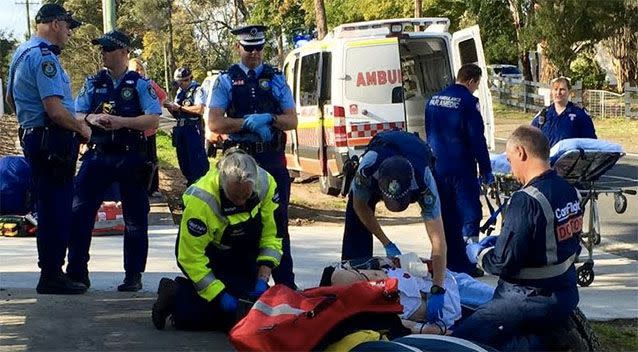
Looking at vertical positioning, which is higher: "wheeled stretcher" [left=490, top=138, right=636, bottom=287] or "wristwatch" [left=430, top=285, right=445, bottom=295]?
"wheeled stretcher" [left=490, top=138, right=636, bottom=287]

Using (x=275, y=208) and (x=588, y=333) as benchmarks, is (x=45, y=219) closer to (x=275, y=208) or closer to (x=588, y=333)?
(x=275, y=208)

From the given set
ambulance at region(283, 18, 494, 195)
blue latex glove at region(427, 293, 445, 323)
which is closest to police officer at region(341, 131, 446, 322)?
blue latex glove at region(427, 293, 445, 323)

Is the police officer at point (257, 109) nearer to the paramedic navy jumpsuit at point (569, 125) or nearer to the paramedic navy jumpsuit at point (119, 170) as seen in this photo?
the paramedic navy jumpsuit at point (119, 170)

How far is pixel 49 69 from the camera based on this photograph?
6426mm

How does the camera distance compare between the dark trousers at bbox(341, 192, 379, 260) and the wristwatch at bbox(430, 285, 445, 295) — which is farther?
the dark trousers at bbox(341, 192, 379, 260)

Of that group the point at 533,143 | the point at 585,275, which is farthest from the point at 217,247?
the point at 585,275

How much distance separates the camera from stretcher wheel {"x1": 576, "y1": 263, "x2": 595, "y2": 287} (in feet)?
26.3

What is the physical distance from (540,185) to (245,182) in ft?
4.80

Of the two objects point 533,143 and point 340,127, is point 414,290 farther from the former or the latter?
point 340,127

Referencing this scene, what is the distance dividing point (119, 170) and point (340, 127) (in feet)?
21.7

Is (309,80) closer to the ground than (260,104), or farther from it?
farther from it

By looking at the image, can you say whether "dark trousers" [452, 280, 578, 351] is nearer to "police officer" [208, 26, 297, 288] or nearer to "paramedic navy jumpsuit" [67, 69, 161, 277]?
"police officer" [208, 26, 297, 288]

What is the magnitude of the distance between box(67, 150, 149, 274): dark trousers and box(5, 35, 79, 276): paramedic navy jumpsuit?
9.8 inches

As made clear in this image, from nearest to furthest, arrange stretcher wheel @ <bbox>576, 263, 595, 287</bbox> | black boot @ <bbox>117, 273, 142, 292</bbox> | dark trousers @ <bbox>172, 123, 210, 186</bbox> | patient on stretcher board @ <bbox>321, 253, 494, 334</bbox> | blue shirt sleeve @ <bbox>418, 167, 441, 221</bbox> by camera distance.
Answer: patient on stretcher board @ <bbox>321, 253, 494, 334</bbox>
blue shirt sleeve @ <bbox>418, 167, 441, 221</bbox>
black boot @ <bbox>117, 273, 142, 292</bbox>
stretcher wheel @ <bbox>576, 263, 595, 287</bbox>
dark trousers @ <bbox>172, 123, 210, 186</bbox>
